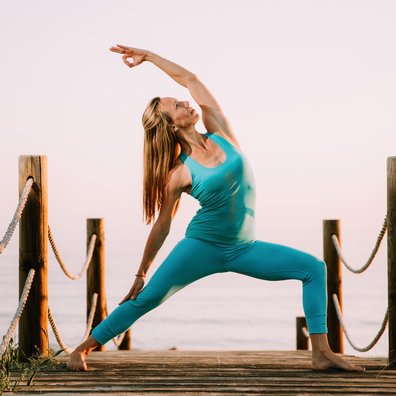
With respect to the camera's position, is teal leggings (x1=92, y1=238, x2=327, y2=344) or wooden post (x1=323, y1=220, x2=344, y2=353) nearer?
teal leggings (x1=92, y1=238, x2=327, y2=344)

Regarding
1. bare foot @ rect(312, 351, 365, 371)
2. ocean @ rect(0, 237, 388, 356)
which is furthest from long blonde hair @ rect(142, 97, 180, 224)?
ocean @ rect(0, 237, 388, 356)

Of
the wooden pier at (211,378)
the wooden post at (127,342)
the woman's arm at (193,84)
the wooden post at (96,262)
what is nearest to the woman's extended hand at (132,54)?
the woman's arm at (193,84)

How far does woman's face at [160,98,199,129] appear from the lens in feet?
16.7

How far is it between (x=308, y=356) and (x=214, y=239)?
1.78 meters

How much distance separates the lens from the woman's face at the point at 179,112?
508 cm

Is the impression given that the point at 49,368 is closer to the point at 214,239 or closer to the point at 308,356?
the point at 214,239

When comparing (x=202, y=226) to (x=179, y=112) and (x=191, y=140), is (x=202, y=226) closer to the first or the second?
(x=191, y=140)

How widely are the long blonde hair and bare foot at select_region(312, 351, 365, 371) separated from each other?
129 centimetres

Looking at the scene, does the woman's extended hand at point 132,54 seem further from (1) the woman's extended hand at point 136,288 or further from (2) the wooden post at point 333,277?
(2) the wooden post at point 333,277

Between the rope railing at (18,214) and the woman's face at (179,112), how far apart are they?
44.7 inches

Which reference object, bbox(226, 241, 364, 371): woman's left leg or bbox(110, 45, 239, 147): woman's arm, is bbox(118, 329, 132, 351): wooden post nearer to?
bbox(226, 241, 364, 371): woman's left leg

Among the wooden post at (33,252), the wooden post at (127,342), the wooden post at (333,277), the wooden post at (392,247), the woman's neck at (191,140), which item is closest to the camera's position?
the woman's neck at (191,140)

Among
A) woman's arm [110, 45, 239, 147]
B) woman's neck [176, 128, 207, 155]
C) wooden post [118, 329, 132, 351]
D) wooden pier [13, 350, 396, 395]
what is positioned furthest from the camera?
wooden post [118, 329, 132, 351]

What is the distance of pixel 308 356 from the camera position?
6414 millimetres
